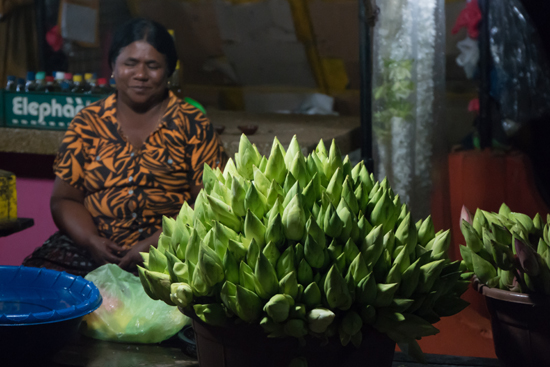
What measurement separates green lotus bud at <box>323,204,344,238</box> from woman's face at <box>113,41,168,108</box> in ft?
4.92

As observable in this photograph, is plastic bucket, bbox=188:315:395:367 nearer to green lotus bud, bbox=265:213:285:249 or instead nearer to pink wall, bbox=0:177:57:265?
green lotus bud, bbox=265:213:285:249

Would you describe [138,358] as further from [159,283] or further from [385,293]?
[385,293]

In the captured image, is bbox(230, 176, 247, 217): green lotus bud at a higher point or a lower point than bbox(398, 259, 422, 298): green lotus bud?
higher

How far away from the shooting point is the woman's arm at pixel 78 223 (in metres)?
1.89

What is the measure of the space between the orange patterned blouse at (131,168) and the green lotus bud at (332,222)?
138 cm

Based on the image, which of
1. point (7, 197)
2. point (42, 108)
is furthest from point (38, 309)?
point (42, 108)

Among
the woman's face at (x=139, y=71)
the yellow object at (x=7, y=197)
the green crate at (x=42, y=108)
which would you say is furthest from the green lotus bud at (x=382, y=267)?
the green crate at (x=42, y=108)

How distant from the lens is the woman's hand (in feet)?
6.16

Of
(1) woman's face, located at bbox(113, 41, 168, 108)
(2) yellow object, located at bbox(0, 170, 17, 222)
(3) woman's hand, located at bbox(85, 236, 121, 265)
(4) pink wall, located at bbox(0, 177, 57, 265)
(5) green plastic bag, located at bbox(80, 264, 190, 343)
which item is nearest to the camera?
(5) green plastic bag, located at bbox(80, 264, 190, 343)

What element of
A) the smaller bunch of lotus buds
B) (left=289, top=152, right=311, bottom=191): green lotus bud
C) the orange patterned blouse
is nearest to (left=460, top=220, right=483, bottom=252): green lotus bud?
Result: the smaller bunch of lotus buds

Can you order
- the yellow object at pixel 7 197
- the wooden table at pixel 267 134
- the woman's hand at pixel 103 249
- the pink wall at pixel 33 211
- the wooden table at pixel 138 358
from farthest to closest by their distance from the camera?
1. the pink wall at pixel 33 211
2. the wooden table at pixel 267 134
3. the woman's hand at pixel 103 249
4. the yellow object at pixel 7 197
5. the wooden table at pixel 138 358

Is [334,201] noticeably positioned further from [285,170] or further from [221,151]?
[221,151]

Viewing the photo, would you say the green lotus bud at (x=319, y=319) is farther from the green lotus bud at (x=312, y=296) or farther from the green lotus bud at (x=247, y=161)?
the green lotus bud at (x=247, y=161)

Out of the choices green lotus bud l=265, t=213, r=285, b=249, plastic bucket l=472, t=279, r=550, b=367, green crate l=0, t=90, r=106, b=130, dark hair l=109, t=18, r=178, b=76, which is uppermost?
dark hair l=109, t=18, r=178, b=76
